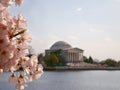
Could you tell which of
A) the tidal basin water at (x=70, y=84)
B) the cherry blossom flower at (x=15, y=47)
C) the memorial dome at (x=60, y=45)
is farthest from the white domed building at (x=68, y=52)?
the cherry blossom flower at (x=15, y=47)

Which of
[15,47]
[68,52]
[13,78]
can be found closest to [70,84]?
[13,78]

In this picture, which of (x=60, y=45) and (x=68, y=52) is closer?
(x=68, y=52)

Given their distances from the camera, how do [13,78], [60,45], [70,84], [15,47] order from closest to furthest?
[15,47]
[13,78]
[70,84]
[60,45]

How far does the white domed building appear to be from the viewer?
133 m

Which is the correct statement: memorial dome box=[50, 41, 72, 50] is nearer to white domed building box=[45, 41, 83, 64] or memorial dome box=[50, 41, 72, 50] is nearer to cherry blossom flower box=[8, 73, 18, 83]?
white domed building box=[45, 41, 83, 64]

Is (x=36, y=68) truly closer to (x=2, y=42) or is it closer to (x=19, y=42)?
(x=19, y=42)

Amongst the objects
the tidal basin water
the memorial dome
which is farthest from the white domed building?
the tidal basin water

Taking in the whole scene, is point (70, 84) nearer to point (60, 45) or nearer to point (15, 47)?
point (15, 47)

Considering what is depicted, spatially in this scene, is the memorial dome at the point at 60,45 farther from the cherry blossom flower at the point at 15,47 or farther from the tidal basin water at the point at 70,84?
the cherry blossom flower at the point at 15,47

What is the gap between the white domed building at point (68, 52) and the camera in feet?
438

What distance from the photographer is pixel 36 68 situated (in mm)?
2768

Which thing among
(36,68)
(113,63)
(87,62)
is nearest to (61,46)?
(87,62)

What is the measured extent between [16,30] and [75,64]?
136 m

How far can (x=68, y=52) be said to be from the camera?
5246 inches
